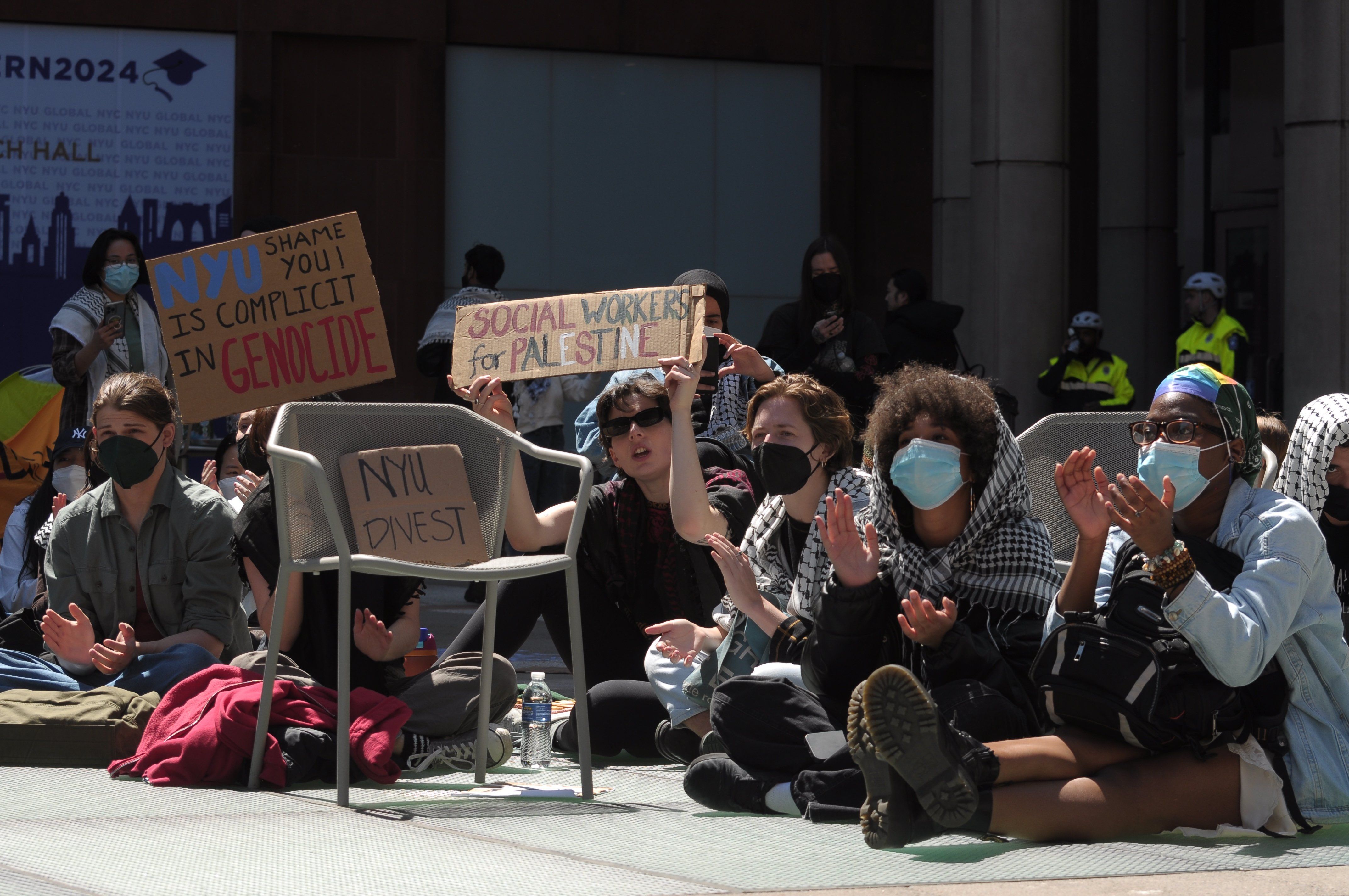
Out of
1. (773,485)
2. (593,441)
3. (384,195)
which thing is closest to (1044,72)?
(384,195)

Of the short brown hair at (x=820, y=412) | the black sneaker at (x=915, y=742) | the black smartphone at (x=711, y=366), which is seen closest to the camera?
the black sneaker at (x=915, y=742)

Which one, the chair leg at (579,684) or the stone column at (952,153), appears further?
the stone column at (952,153)

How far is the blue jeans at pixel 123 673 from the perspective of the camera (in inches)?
203

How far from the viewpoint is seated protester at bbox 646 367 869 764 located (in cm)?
450

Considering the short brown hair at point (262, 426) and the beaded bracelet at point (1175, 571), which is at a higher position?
the short brown hair at point (262, 426)

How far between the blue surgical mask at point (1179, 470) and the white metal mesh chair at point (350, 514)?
1.44m

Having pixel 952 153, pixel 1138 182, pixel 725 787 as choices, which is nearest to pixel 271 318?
pixel 725 787

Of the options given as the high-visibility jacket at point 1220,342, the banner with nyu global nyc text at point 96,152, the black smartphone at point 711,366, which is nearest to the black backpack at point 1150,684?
the black smartphone at point 711,366

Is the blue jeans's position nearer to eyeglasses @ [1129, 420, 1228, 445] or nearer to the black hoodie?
eyeglasses @ [1129, 420, 1228, 445]

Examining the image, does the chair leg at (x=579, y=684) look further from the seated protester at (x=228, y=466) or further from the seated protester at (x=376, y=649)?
the seated protester at (x=228, y=466)

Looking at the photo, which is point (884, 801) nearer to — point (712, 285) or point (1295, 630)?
point (1295, 630)

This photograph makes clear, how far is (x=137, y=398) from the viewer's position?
531cm

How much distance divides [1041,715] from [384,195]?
34.8 ft

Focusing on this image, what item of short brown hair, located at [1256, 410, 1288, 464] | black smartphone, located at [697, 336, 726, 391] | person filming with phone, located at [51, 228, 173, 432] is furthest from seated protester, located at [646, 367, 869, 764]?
person filming with phone, located at [51, 228, 173, 432]
